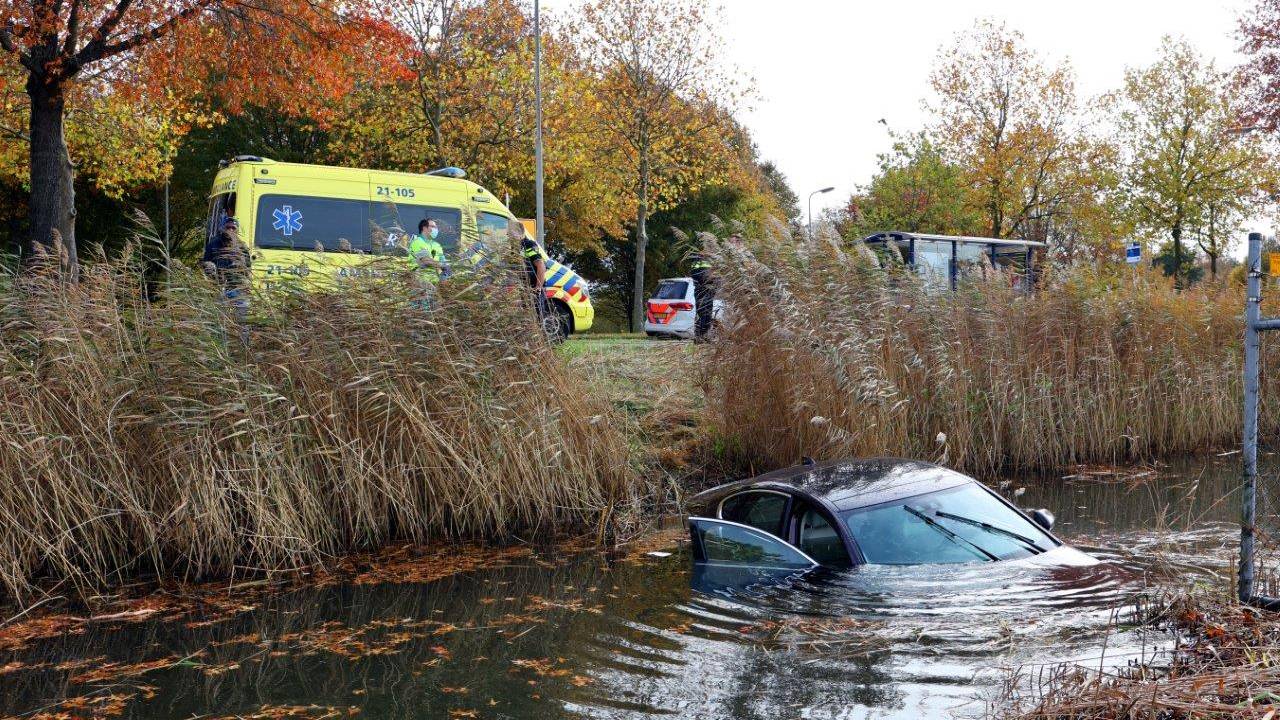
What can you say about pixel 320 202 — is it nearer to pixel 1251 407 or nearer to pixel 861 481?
pixel 861 481

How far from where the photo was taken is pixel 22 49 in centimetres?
1417

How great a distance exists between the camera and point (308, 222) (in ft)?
53.8

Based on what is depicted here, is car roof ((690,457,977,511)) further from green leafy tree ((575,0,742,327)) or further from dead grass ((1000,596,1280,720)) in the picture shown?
green leafy tree ((575,0,742,327))

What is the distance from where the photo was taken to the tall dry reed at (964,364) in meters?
11.6

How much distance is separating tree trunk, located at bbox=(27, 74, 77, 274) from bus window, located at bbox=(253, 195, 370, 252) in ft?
8.27

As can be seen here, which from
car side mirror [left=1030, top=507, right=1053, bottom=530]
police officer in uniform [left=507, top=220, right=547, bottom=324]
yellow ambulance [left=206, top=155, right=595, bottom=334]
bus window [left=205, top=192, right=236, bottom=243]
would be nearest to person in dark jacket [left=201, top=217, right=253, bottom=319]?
police officer in uniform [left=507, top=220, right=547, bottom=324]

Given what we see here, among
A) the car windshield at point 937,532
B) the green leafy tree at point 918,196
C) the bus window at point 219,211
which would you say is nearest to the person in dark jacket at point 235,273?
the car windshield at point 937,532

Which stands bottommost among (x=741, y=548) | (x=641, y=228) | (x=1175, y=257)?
(x=741, y=548)

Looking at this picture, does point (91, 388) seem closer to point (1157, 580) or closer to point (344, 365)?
point (344, 365)

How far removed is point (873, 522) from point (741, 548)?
115cm

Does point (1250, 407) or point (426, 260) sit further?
point (426, 260)

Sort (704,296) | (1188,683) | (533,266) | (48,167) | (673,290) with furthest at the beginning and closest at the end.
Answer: (673,290) → (48,167) → (704,296) → (533,266) → (1188,683)

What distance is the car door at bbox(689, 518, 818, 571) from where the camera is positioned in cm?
749

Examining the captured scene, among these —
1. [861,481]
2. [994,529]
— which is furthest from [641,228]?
[994,529]
